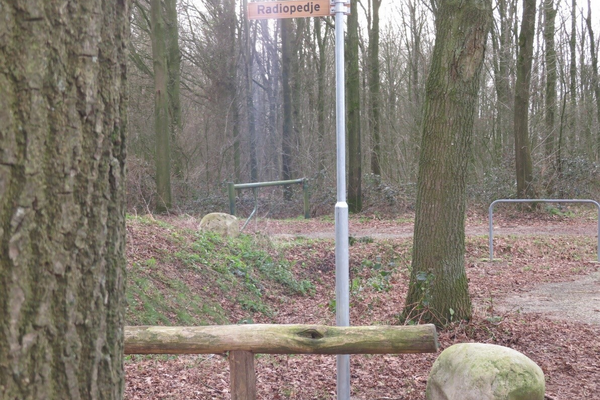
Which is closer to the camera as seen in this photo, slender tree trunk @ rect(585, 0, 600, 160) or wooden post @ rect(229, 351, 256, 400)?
wooden post @ rect(229, 351, 256, 400)

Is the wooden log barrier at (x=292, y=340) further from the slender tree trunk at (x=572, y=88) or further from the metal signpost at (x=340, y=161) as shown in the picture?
the slender tree trunk at (x=572, y=88)

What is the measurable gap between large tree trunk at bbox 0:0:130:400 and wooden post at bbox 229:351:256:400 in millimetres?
2169

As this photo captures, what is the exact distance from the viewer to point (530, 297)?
818 cm

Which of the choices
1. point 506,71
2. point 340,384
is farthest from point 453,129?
point 506,71

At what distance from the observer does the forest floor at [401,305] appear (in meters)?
5.06

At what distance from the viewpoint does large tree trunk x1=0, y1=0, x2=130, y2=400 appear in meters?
1.45

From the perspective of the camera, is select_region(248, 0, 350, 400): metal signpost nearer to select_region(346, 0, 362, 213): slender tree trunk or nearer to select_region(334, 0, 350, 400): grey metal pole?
select_region(334, 0, 350, 400): grey metal pole

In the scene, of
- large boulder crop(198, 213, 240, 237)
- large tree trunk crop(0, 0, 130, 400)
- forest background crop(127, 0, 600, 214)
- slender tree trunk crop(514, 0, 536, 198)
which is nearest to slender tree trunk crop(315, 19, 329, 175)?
forest background crop(127, 0, 600, 214)

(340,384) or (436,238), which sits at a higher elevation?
(436,238)

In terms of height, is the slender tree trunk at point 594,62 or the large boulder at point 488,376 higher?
the slender tree trunk at point 594,62

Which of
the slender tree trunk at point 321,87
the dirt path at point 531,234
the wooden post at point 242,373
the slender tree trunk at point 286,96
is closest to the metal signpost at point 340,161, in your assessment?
the wooden post at point 242,373

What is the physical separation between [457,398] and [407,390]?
0.82 metres

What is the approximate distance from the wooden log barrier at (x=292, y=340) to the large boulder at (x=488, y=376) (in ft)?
1.69

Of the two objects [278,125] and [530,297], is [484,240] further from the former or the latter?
[278,125]
